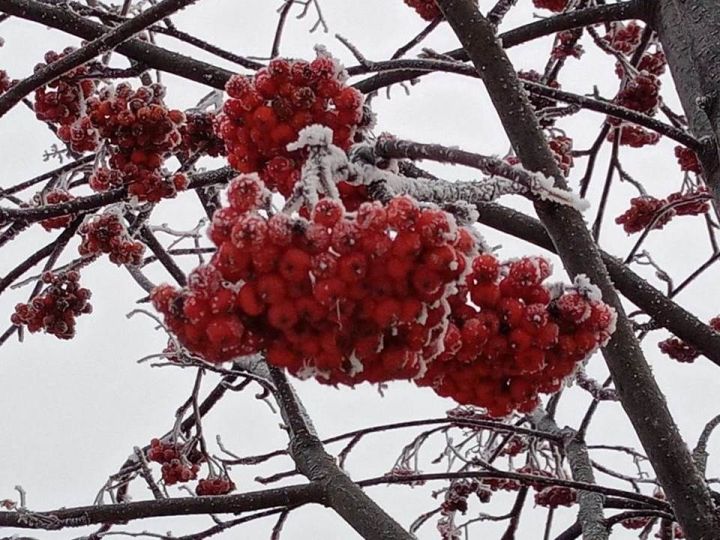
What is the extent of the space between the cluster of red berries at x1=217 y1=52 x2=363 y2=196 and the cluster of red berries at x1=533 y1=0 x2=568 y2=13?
1.72 meters

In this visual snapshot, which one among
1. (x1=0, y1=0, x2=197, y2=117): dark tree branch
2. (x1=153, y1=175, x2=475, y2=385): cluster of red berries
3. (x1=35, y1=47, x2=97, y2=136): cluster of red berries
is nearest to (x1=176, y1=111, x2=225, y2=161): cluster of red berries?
(x1=35, y1=47, x2=97, y2=136): cluster of red berries

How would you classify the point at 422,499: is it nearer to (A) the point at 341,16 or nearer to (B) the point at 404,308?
(A) the point at 341,16

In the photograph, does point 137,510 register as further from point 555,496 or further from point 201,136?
point 555,496

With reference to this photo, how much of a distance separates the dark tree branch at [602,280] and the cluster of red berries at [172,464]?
198cm

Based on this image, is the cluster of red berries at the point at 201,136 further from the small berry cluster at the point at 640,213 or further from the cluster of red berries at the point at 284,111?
the small berry cluster at the point at 640,213

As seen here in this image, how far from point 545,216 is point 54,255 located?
2008mm

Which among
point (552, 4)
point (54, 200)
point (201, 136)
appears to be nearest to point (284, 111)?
point (201, 136)

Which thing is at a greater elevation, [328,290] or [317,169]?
[317,169]

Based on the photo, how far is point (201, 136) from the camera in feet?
6.79

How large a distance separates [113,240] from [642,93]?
1.66m

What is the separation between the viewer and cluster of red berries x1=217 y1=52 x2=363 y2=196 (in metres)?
1.26

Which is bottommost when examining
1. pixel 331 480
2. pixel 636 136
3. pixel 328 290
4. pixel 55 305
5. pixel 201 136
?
pixel 328 290

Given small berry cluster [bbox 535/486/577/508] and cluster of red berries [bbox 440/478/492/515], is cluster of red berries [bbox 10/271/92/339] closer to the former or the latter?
cluster of red berries [bbox 440/478/492/515]

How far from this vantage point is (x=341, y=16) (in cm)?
671
